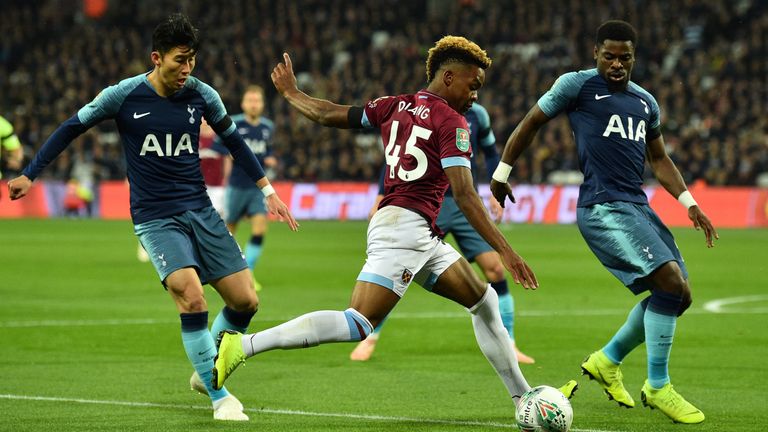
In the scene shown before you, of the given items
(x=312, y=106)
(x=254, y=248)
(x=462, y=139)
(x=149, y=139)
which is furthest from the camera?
(x=254, y=248)

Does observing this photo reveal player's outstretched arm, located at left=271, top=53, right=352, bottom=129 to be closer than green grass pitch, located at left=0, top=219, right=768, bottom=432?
Yes

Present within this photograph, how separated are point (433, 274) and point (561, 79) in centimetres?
174

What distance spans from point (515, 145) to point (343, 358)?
300 centimetres

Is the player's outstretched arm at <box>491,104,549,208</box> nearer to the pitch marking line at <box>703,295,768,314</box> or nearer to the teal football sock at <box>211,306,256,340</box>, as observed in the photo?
the teal football sock at <box>211,306,256,340</box>

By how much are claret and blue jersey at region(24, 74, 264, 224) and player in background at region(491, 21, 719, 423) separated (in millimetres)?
1961

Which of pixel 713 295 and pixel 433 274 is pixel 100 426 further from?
pixel 713 295

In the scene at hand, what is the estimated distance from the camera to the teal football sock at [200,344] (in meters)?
7.27

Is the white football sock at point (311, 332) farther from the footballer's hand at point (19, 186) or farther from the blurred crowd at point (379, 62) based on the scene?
the blurred crowd at point (379, 62)

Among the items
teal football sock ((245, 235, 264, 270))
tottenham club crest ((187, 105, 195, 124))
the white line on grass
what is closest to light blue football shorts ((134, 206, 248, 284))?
tottenham club crest ((187, 105, 195, 124))

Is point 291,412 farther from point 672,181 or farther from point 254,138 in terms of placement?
point 254,138

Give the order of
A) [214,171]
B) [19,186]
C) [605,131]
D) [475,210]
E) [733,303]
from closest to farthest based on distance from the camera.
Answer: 1. [475,210]
2. [19,186]
3. [605,131]
4. [733,303]
5. [214,171]

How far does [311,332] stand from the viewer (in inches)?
254

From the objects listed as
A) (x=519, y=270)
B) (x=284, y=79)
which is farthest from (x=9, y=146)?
(x=519, y=270)

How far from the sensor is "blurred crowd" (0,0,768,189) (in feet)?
109
